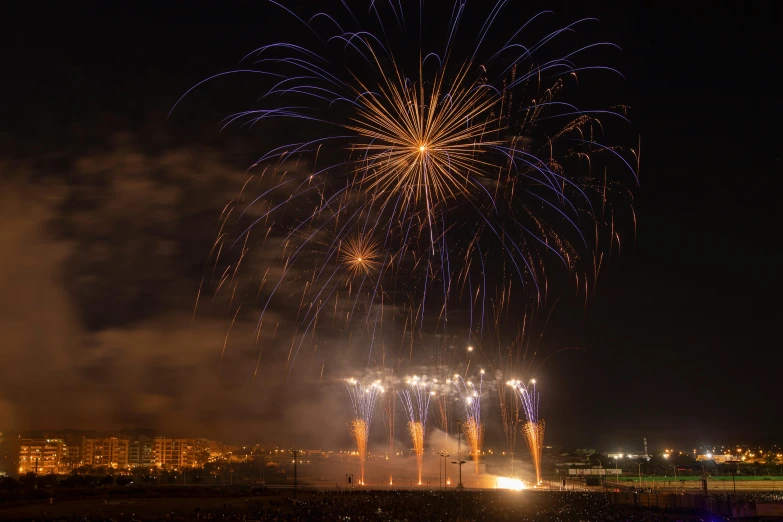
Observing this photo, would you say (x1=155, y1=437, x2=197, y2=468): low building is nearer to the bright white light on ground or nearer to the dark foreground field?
the bright white light on ground

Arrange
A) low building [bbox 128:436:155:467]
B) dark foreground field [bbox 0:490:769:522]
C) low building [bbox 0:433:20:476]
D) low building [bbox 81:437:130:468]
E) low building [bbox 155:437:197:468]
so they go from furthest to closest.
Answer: low building [bbox 155:437:197:468], low building [bbox 128:436:155:467], low building [bbox 81:437:130:468], low building [bbox 0:433:20:476], dark foreground field [bbox 0:490:769:522]

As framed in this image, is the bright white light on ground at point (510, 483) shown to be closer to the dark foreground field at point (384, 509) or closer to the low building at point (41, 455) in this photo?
the dark foreground field at point (384, 509)

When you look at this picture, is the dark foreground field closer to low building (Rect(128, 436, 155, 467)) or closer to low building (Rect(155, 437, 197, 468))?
low building (Rect(128, 436, 155, 467))

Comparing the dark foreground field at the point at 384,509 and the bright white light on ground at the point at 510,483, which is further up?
the dark foreground field at the point at 384,509

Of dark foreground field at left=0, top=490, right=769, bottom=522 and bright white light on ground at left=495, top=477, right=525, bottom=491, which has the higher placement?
dark foreground field at left=0, top=490, right=769, bottom=522

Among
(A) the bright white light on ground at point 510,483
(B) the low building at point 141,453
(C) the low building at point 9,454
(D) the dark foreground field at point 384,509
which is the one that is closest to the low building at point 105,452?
(B) the low building at point 141,453

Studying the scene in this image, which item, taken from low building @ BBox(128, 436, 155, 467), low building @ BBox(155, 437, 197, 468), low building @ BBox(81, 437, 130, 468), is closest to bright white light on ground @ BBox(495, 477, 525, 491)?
low building @ BBox(81, 437, 130, 468)

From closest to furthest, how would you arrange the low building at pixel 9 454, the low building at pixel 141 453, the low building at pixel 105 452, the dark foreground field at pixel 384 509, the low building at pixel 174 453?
the dark foreground field at pixel 384 509, the low building at pixel 9 454, the low building at pixel 105 452, the low building at pixel 141 453, the low building at pixel 174 453

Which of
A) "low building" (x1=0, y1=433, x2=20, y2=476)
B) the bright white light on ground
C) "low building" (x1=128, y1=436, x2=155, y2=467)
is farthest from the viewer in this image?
"low building" (x1=128, y1=436, x2=155, y2=467)

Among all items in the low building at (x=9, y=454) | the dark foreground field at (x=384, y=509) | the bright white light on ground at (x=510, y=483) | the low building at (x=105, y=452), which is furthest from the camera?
the low building at (x=105, y=452)

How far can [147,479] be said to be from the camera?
76125 millimetres

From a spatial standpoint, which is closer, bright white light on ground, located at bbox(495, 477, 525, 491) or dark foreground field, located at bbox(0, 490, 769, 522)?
dark foreground field, located at bbox(0, 490, 769, 522)

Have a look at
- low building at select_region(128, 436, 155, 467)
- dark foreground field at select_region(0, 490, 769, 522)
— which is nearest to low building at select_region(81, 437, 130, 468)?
low building at select_region(128, 436, 155, 467)

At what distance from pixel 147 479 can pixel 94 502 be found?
28.8 meters
